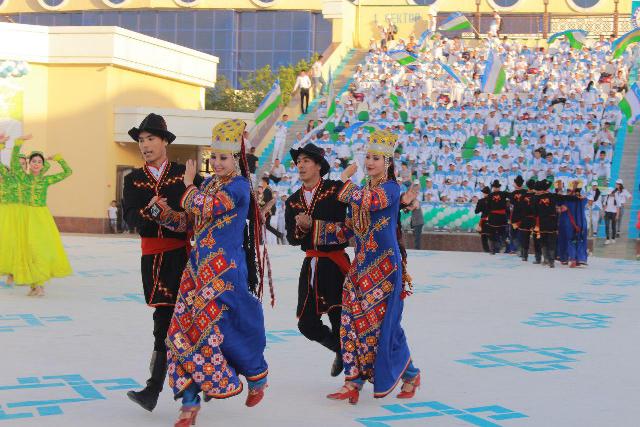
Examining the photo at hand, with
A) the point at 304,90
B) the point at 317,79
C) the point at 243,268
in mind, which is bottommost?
the point at 243,268

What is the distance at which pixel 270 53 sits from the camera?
66.1 meters

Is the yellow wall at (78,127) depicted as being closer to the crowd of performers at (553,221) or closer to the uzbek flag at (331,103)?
the uzbek flag at (331,103)

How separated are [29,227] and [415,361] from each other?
18.6 ft

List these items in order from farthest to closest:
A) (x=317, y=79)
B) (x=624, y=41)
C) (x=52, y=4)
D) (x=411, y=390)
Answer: (x=52, y=4) → (x=317, y=79) → (x=624, y=41) → (x=411, y=390)

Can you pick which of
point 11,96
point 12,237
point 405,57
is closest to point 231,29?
point 405,57

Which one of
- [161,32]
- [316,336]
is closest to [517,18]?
[161,32]

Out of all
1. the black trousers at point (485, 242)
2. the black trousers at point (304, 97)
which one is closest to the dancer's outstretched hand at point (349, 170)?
the black trousers at point (485, 242)

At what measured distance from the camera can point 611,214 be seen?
23641mm

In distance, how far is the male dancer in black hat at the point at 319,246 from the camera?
714 centimetres

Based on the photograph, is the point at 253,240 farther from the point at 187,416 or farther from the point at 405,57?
the point at 405,57

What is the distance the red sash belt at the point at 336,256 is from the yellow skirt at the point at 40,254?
5.75 m

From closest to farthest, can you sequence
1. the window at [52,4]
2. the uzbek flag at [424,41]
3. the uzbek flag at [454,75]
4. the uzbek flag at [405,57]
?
the uzbek flag at [454,75] < the uzbek flag at [405,57] < the uzbek flag at [424,41] < the window at [52,4]

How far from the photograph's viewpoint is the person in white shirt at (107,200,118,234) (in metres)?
30.5

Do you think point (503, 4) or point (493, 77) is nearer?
point (493, 77)
